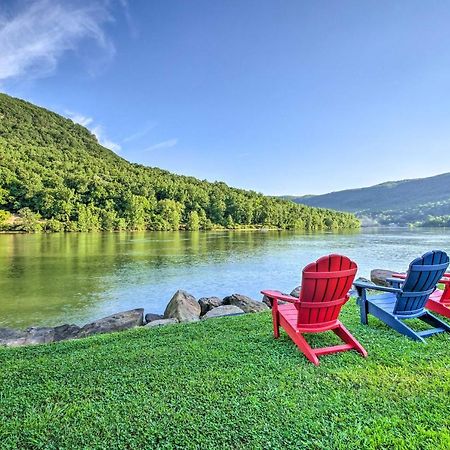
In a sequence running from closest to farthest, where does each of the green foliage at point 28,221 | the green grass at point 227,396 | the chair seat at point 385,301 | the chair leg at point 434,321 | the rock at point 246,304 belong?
1. the green grass at point 227,396
2. the chair leg at point 434,321
3. the chair seat at point 385,301
4. the rock at point 246,304
5. the green foliage at point 28,221

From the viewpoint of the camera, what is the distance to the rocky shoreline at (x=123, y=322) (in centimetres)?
577

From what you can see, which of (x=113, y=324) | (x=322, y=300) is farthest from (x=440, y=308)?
(x=113, y=324)

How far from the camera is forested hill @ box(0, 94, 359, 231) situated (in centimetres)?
5778

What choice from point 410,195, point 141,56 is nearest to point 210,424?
point 141,56

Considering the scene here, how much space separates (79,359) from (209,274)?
13211mm

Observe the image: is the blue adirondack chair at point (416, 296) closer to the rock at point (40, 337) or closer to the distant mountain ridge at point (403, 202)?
the rock at point (40, 337)

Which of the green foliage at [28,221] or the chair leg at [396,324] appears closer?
the chair leg at [396,324]

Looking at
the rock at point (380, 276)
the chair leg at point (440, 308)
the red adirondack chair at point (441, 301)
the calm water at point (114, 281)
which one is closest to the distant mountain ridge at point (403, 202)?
the calm water at point (114, 281)

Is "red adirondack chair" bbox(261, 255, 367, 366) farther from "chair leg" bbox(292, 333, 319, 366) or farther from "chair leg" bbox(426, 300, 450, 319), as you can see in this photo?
"chair leg" bbox(426, 300, 450, 319)

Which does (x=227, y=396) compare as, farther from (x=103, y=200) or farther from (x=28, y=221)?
(x=103, y=200)

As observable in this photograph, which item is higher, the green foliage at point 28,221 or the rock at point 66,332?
the green foliage at point 28,221

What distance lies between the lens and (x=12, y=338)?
566cm

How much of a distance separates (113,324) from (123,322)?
184 millimetres

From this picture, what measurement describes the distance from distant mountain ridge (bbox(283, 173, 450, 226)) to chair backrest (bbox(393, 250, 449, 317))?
114 metres
